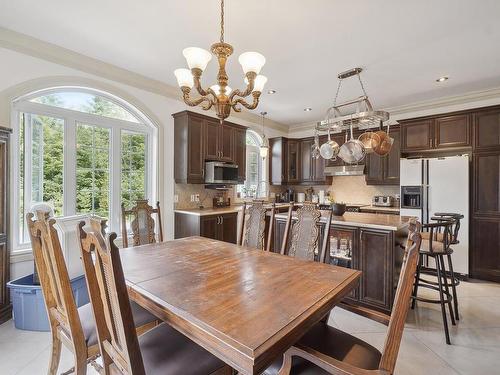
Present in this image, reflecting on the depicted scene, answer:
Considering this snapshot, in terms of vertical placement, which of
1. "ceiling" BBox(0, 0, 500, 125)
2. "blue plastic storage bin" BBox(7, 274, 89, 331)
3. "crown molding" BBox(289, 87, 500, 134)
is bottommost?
"blue plastic storage bin" BBox(7, 274, 89, 331)

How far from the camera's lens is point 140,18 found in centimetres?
234

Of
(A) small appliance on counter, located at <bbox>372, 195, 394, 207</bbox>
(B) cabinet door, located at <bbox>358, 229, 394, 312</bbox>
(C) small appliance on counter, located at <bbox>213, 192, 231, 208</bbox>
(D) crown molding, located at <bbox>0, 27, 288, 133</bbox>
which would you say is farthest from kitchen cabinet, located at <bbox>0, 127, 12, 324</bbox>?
(A) small appliance on counter, located at <bbox>372, 195, 394, 207</bbox>

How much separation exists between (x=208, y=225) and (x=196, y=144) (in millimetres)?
1262

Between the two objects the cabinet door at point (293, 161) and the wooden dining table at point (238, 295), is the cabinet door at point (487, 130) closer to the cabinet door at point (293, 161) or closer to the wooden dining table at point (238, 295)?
the cabinet door at point (293, 161)

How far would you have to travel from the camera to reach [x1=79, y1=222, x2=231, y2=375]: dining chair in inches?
36.6

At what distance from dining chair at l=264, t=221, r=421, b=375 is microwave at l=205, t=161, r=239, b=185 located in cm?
292

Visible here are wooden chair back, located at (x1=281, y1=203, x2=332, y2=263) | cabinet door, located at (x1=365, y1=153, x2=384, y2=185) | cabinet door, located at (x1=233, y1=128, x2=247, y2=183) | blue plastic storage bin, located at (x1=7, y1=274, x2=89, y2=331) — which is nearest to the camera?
wooden chair back, located at (x1=281, y1=203, x2=332, y2=263)

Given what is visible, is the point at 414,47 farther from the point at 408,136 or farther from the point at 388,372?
the point at 388,372

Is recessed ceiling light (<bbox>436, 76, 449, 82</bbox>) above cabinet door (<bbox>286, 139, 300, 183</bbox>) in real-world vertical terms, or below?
above

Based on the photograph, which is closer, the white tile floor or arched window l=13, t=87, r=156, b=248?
the white tile floor

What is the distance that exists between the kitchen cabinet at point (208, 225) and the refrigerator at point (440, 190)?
2786 millimetres

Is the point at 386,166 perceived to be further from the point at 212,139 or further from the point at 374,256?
the point at 212,139

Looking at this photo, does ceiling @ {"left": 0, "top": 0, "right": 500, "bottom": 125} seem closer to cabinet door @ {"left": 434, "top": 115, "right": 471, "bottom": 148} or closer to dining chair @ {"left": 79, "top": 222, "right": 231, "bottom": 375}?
cabinet door @ {"left": 434, "top": 115, "right": 471, "bottom": 148}

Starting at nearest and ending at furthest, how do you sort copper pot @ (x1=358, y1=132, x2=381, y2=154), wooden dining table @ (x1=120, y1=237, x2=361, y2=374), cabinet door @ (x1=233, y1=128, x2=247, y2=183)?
wooden dining table @ (x1=120, y1=237, x2=361, y2=374) < copper pot @ (x1=358, y1=132, x2=381, y2=154) < cabinet door @ (x1=233, y1=128, x2=247, y2=183)
